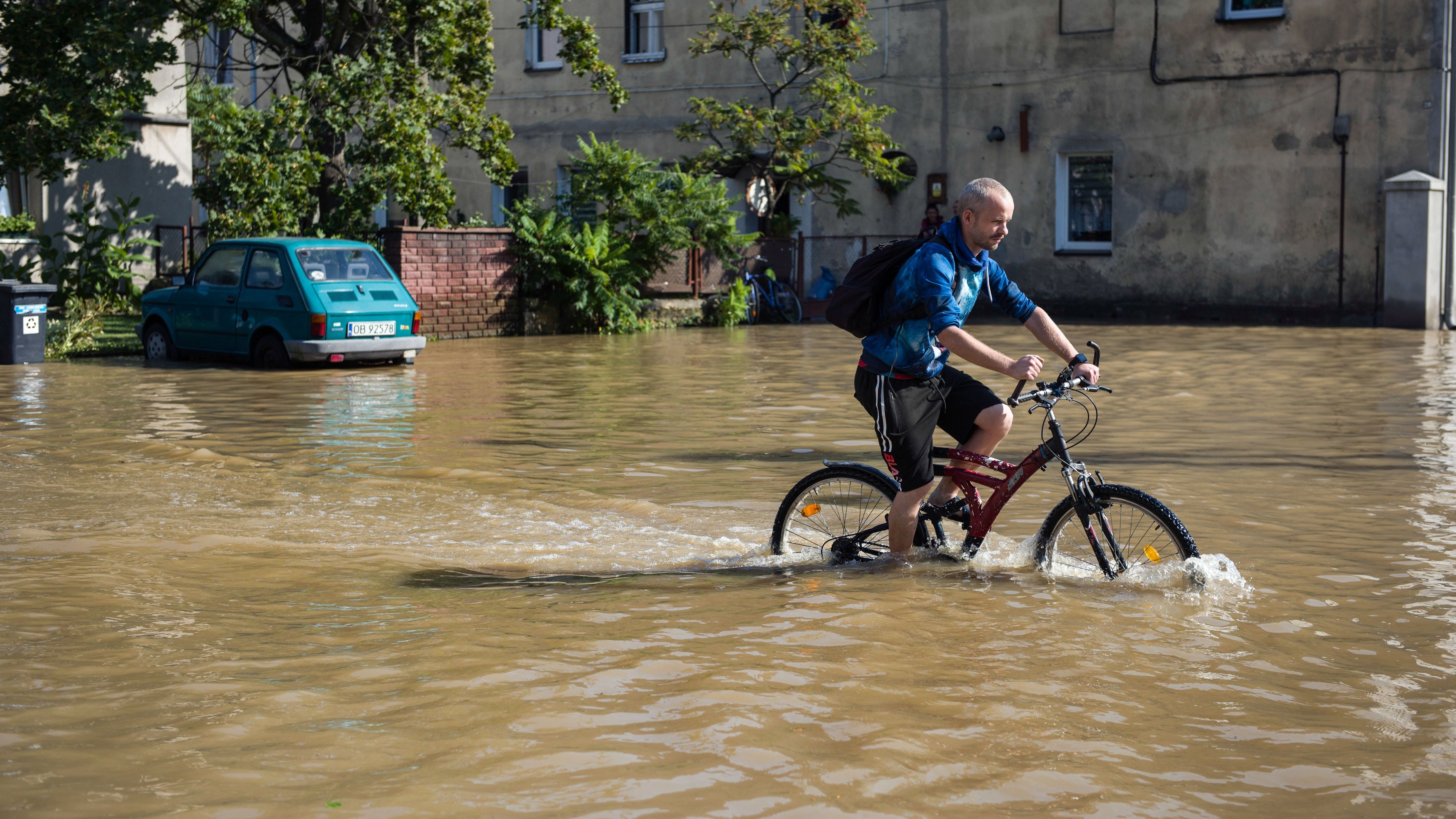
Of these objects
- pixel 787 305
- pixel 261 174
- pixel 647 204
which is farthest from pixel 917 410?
pixel 787 305

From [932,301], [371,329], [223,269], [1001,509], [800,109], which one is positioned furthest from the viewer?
[800,109]

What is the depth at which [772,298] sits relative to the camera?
25.8 m

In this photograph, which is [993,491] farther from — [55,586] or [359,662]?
[55,586]

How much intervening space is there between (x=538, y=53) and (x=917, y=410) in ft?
86.9

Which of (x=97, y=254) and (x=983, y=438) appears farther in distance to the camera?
(x=97, y=254)

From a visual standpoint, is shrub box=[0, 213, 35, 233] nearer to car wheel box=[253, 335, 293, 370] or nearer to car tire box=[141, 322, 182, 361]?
→ car tire box=[141, 322, 182, 361]

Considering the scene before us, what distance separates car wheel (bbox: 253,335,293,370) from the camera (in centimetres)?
1636

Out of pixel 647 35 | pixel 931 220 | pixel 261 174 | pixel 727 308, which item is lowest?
pixel 727 308

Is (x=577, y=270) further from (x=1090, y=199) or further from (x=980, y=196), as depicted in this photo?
(x=980, y=196)

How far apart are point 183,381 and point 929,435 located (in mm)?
10911

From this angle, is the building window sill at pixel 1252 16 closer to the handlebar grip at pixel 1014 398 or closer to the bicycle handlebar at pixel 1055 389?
the bicycle handlebar at pixel 1055 389

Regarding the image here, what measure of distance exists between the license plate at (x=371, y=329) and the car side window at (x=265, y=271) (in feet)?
3.19

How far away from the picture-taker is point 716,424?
11.8 metres

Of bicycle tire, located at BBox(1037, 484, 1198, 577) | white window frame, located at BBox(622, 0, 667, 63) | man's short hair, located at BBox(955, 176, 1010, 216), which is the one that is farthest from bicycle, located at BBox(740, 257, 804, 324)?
man's short hair, located at BBox(955, 176, 1010, 216)
